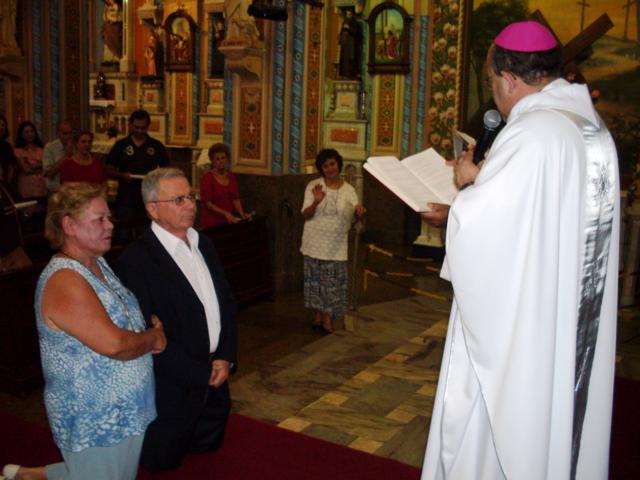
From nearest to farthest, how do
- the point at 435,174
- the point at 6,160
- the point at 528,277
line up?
the point at 528,277 → the point at 435,174 → the point at 6,160

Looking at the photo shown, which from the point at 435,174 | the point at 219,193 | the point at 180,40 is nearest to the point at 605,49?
the point at 219,193

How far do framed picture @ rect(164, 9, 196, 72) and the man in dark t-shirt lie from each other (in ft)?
19.1

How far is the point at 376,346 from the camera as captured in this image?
5840 millimetres

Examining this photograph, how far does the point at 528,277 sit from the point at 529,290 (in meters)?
0.04

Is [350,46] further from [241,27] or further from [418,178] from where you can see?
[418,178]

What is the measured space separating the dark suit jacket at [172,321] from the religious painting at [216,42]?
9.79 meters

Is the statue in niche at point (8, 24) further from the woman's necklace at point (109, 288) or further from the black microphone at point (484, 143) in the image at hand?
the black microphone at point (484, 143)

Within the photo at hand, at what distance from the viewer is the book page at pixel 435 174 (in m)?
2.82

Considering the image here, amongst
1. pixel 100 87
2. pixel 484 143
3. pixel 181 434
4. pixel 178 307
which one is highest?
pixel 100 87

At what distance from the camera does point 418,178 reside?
2.84 metres

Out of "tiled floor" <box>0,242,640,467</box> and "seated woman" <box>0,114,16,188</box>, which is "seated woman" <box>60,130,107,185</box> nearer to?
"seated woman" <box>0,114,16,188</box>

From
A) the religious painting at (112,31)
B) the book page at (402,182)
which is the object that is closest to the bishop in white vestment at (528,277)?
the book page at (402,182)

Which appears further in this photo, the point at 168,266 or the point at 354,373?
the point at 354,373

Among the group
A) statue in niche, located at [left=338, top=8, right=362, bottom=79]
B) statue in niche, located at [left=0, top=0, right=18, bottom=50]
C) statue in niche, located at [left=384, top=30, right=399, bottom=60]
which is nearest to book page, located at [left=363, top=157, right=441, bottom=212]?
statue in niche, located at [left=384, top=30, right=399, bottom=60]
